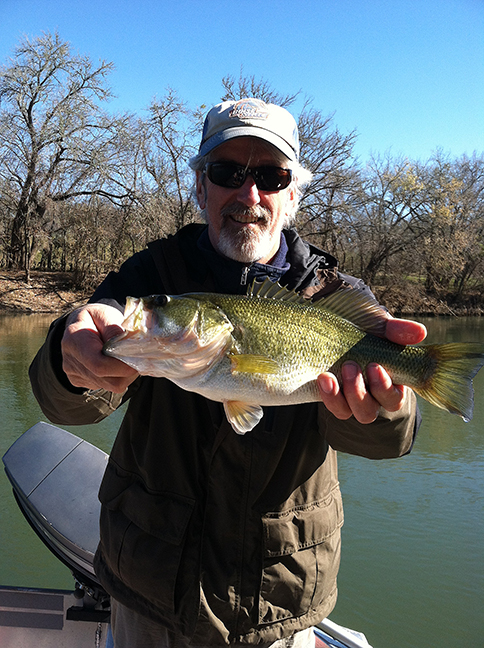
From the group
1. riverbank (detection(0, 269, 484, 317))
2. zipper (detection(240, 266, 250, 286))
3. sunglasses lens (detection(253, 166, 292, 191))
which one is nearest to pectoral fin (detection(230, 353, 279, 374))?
zipper (detection(240, 266, 250, 286))

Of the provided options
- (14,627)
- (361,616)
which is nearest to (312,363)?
(14,627)

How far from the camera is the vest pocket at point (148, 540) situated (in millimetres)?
1962

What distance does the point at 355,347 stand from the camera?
6.79ft

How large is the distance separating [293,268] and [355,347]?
550 mm

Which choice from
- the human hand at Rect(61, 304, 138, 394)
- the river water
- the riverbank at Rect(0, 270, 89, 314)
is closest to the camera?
the human hand at Rect(61, 304, 138, 394)

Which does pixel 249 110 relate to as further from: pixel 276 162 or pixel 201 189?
pixel 201 189

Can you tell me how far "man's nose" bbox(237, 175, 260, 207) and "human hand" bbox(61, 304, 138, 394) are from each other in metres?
0.88

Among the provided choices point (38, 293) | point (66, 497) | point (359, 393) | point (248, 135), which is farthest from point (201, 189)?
point (38, 293)

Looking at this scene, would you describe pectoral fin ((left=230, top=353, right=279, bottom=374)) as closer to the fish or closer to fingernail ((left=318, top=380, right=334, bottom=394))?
the fish

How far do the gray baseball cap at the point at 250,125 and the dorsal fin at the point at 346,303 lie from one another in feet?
2.38

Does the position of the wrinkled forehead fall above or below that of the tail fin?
above

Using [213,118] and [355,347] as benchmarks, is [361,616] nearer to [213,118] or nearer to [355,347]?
[355,347]

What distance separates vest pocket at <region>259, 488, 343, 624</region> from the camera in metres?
2.01

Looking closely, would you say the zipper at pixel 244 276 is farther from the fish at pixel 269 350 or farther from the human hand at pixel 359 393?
the human hand at pixel 359 393
